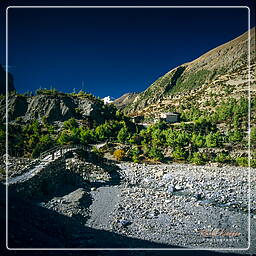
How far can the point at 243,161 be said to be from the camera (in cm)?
2578

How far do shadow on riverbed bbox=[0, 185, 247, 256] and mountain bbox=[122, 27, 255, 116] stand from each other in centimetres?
5916

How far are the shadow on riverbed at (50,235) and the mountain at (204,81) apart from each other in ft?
194

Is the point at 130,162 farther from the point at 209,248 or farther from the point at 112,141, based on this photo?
the point at 209,248

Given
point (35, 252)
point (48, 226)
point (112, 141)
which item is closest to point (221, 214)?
point (48, 226)

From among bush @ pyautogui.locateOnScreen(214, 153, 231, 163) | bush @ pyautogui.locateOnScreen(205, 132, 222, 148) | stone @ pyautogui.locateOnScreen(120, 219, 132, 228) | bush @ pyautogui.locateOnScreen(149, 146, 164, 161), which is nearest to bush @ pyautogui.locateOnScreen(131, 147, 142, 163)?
bush @ pyautogui.locateOnScreen(149, 146, 164, 161)

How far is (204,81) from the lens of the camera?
98.9 meters

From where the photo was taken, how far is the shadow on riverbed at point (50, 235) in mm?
6484

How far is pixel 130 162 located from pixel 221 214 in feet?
Result: 50.9

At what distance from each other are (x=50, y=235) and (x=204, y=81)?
99.7 metres

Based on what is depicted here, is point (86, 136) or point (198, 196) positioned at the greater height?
point (86, 136)

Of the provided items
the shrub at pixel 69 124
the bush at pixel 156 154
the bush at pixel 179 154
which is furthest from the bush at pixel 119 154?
the shrub at pixel 69 124

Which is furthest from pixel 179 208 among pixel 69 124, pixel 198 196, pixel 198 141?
pixel 69 124

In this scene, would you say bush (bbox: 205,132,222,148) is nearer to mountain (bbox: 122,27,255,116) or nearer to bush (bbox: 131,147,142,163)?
bush (bbox: 131,147,142,163)

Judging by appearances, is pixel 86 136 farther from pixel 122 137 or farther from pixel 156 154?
pixel 156 154
